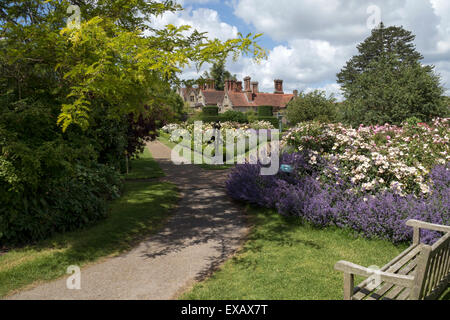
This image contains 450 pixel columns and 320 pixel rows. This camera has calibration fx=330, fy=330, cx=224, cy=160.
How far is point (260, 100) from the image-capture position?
59.7 meters

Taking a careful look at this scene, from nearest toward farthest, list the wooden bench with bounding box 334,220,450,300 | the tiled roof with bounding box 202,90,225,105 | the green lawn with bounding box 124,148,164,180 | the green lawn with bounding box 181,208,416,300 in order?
1. the wooden bench with bounding box 334,220,450,300
2. the green lawn with bounding box 181,208,416,300
3. the green lawn with bounding box 124,148,164,180
4. the tiled roof with bounding box 202,90,225,105

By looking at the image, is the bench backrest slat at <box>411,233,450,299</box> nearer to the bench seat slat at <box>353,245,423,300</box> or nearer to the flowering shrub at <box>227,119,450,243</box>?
the bench seat slat at <box>353,245,423,300</box>

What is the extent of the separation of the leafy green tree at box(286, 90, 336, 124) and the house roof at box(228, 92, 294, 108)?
88.2 ft

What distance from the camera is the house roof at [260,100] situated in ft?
192

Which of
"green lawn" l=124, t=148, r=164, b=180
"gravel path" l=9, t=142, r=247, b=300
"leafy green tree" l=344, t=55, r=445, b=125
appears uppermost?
"leafy green tree" l=344, t=55, r=445, b=125

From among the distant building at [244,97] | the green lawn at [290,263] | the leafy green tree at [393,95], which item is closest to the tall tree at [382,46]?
the distant building at [244,97]

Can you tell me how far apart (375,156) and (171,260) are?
4.89 meters

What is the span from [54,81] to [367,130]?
8.13 metres

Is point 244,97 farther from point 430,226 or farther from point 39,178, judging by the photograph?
point 430,226

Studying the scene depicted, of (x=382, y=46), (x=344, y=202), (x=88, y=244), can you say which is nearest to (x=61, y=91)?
(x=88, y=244)

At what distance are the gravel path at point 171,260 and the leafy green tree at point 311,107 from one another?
2358 cm

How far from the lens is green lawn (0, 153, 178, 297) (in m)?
4.96

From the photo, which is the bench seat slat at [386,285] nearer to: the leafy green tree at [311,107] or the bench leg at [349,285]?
the bench leg at [349,285]

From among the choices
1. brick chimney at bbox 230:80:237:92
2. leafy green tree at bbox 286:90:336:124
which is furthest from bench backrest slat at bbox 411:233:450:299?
brick chimney at bbox 230:80:237:92
